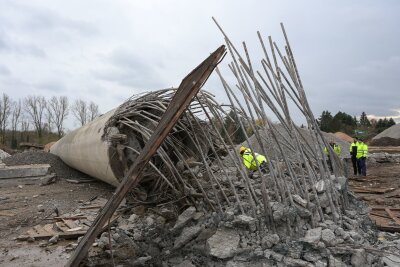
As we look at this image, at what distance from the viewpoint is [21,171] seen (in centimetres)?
1227

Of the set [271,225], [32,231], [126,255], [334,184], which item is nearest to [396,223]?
[334,184]

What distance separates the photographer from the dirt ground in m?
5.10

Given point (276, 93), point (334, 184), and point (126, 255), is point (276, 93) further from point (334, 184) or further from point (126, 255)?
point (126, 255)

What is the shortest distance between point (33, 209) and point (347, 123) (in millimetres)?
43715

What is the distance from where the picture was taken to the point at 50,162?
14.0 m

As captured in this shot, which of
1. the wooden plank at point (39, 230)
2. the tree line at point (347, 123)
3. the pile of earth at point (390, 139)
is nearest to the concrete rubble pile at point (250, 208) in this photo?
the wooden plank at point (39, 230)

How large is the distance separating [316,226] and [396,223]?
3.03 m

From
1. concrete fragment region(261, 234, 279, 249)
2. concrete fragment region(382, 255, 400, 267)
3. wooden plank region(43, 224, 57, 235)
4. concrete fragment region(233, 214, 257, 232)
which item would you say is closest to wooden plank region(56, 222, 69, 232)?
wooden plank region(43, 224, 57, 235)

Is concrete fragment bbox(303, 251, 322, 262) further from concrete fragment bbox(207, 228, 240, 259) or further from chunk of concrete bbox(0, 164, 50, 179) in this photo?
chunk of concrete bbox(0, 164, 50, 179)

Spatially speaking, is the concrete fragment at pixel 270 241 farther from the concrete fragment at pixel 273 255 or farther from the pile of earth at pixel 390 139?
the pile of earth at pixel 390 139

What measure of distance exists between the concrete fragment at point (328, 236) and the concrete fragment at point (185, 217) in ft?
5.31

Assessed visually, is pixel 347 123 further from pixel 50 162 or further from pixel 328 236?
pixel 328 236

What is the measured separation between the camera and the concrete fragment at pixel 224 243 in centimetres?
369

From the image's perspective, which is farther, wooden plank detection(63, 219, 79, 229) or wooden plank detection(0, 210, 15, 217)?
wooden plank detection(0, 210, 15, 217)
